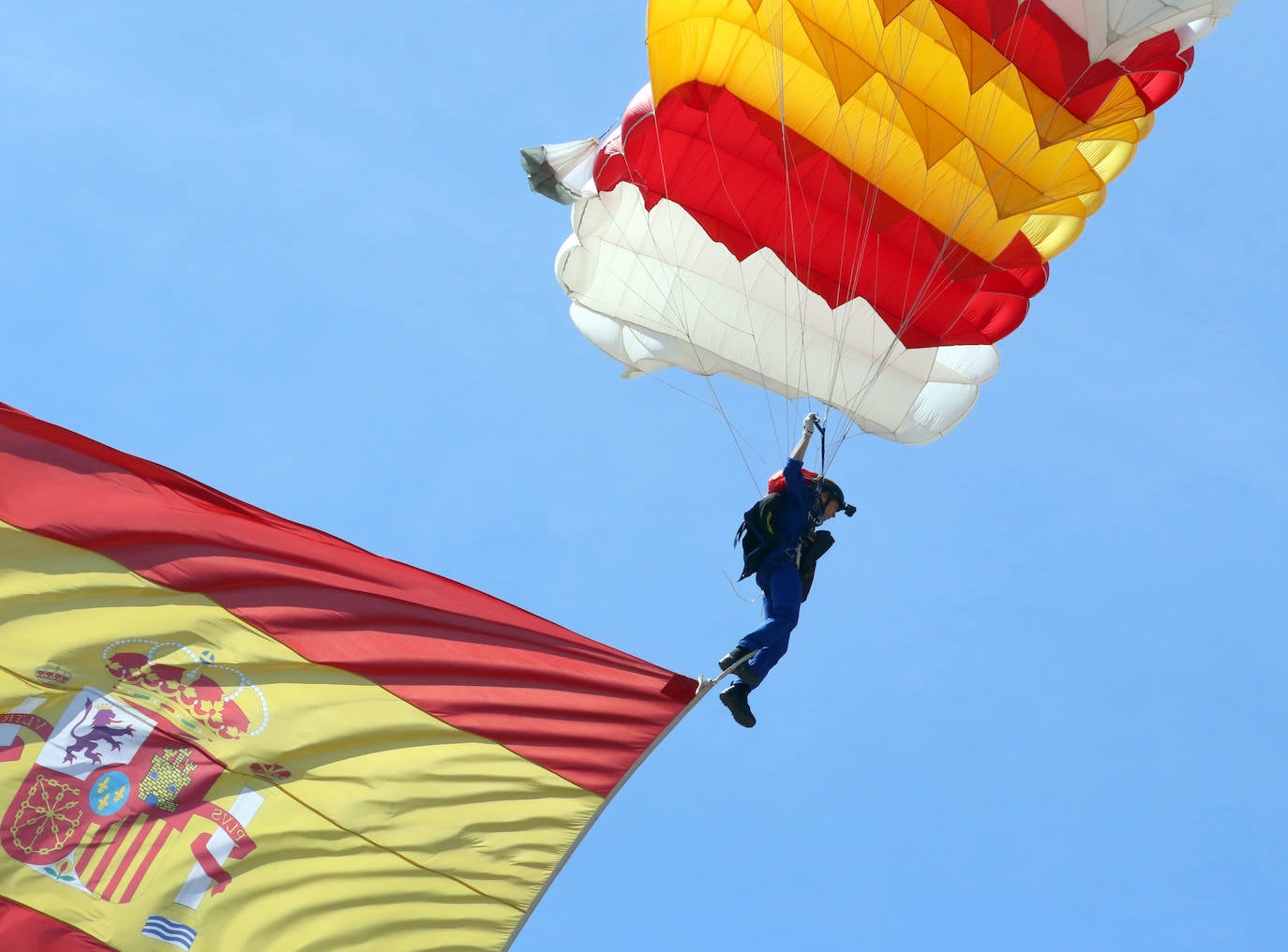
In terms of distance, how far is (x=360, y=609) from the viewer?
8781mm

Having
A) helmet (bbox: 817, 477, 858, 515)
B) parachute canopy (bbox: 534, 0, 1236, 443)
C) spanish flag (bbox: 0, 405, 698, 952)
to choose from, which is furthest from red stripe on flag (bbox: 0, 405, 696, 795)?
parachute canopy (bbox: 534, 0, 1236, 443)

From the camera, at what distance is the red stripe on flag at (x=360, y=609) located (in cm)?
861

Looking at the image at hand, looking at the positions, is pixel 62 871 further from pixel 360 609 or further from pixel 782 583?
pixel 782 583

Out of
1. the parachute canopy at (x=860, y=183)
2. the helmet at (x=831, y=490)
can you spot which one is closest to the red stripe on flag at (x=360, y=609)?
the helmet at (x=831, y=490)

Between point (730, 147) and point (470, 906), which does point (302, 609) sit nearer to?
point (470, 906)

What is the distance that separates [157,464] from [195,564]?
544 mm

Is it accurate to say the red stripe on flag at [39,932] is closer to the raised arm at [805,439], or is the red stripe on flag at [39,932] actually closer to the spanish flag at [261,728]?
the spanish flag at [261,728]

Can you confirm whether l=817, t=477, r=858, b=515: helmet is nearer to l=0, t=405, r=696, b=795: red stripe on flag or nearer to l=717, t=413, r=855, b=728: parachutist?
l=717, t=413, r=855, b=728: parachutist

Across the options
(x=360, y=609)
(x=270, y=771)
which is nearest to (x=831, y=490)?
(x=360, y=609)

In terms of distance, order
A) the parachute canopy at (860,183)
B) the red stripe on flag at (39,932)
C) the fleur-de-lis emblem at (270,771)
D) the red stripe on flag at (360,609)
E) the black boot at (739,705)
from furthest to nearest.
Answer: the parachute canopy at (860,183)
the black boot at (739,705)
the red stripe on flag at (360,609)
the fleur-de-lis emblem at (270,771)
the red stripe on flag at (39,932)

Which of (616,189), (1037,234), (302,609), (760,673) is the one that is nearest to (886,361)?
(1037,234)

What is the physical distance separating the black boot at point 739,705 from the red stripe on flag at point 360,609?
1229 millimetres

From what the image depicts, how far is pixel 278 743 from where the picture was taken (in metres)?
8.40

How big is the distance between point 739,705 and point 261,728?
2.87 meters
